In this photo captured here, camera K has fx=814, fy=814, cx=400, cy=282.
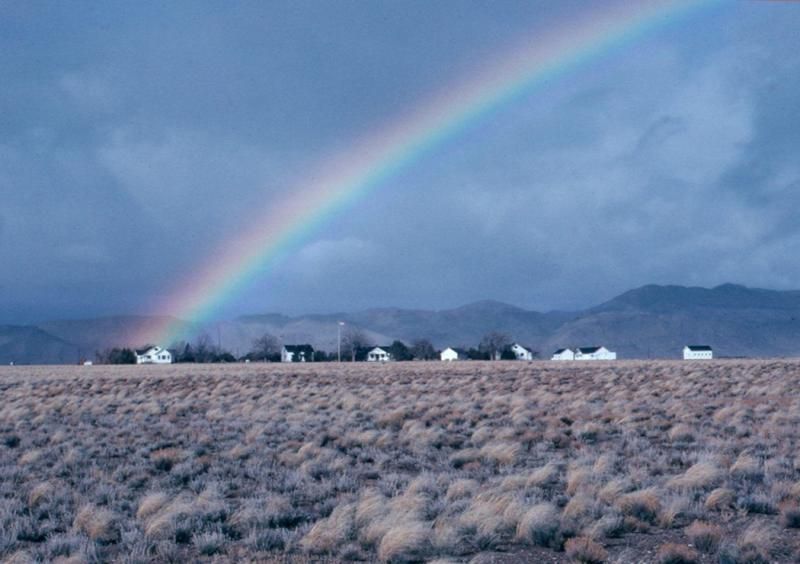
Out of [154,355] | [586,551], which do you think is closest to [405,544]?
[586,551]

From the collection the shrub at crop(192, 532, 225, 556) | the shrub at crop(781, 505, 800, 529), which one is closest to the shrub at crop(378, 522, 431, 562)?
the shrub at crop(192, 532, 225, 556)

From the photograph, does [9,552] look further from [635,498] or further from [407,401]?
[407,401]

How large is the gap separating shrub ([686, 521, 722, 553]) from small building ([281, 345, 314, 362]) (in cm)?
13555

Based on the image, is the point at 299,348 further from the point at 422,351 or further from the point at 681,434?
the point at 681,434

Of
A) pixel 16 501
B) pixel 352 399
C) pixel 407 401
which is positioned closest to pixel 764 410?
pixel 407 401

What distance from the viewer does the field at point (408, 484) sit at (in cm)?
1002

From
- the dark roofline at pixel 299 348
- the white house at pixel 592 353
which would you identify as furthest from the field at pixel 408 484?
the white house at pixel 592 353

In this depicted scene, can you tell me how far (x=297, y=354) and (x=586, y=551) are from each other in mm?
139953

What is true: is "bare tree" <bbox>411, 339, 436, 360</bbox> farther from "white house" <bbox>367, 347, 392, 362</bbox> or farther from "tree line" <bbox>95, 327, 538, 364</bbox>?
"white house" <bbox>367, 347, 392, 362</bbox>

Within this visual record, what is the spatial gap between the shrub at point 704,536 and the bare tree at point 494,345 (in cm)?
12608

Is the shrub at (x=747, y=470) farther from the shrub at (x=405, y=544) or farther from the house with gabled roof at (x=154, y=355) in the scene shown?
the house with gabled roof at (x=154, y=355)

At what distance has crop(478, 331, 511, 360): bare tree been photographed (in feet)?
456

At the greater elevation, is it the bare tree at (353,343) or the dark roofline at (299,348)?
the bare tree at (353,343)

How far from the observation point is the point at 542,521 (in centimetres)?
1056
